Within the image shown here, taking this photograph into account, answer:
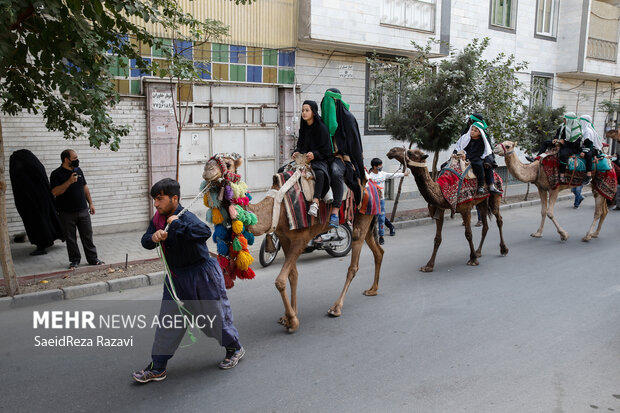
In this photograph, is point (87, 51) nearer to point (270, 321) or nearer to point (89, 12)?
point (89, 12)

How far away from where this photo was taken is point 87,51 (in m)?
6.47

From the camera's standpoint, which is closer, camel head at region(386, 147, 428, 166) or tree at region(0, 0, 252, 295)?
tree at region(0, 0, 252, 295)

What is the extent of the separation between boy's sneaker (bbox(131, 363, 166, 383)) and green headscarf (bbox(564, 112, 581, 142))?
9811mm

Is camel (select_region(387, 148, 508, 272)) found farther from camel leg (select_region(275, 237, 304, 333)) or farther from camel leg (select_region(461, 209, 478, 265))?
camel leg (select_region(275, 237, 304, 333))

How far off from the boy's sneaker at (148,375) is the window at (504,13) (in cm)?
1839

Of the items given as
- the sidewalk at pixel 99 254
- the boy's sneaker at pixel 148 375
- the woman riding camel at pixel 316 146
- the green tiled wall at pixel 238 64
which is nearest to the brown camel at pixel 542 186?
the sidewalk at pixel 99 254

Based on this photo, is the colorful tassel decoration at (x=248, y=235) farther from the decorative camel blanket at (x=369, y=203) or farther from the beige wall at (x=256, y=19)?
the beige wall at (x=256, y=19)

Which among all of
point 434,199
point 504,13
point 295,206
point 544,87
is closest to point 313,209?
point 295,206

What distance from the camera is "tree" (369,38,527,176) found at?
1289 cm

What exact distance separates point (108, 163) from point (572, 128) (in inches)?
393

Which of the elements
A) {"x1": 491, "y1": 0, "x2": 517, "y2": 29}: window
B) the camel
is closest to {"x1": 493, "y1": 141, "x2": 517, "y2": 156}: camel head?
the camel

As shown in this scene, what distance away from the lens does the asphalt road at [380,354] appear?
458 cm

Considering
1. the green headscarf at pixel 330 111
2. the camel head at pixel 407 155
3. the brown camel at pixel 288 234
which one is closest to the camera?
the brown camel at pixel 288 234

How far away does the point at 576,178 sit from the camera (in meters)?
11.4
